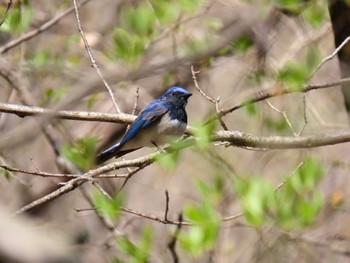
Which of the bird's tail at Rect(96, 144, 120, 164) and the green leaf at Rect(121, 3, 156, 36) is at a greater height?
the green leaf at Rect(121, 3, 156, 36)

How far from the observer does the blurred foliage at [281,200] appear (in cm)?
289

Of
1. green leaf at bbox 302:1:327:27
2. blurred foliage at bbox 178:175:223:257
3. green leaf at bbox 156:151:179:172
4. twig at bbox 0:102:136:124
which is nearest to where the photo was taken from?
blurred foliage at bbox 178:175:223:257

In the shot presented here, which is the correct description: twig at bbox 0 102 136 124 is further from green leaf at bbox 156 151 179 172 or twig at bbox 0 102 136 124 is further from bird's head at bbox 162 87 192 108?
bird's head at bbox 162 87 192 108

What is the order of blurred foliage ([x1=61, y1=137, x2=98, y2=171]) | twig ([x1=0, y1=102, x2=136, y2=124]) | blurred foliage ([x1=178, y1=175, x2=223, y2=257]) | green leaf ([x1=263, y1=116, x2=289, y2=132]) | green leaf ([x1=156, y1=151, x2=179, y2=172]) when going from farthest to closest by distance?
1. green leaf ([x1=263, y1=116, x2=289, y2=132])
2. blurred foliage ([x1=61, y1=137, x2=98, y2=171])
3. twig ([x1=0, y1=102, x2=136, y2=124])
4. green leaf ([x1=156, y1=151, x2=179, y2=172])
5. blurred foliage ([x1=178, y1=175, x2=223, y2=257])

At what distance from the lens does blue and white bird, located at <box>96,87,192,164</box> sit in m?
4.69

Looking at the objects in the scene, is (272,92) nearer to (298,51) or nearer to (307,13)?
(307,13)

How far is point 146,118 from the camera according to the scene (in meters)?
4.83

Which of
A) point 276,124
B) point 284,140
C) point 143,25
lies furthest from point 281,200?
point 143,25

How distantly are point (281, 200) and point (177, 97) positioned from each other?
6.05 ft

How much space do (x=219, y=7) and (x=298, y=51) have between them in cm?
85

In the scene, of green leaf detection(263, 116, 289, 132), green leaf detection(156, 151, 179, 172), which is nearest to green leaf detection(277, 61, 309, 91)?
green leaf detection(156, 151, 179, 172)

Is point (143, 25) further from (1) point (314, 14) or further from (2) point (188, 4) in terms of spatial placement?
(1) point (314, 14)

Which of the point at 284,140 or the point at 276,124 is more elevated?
the point at 276,124

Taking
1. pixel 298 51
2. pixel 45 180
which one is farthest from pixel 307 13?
pixel 45 180
